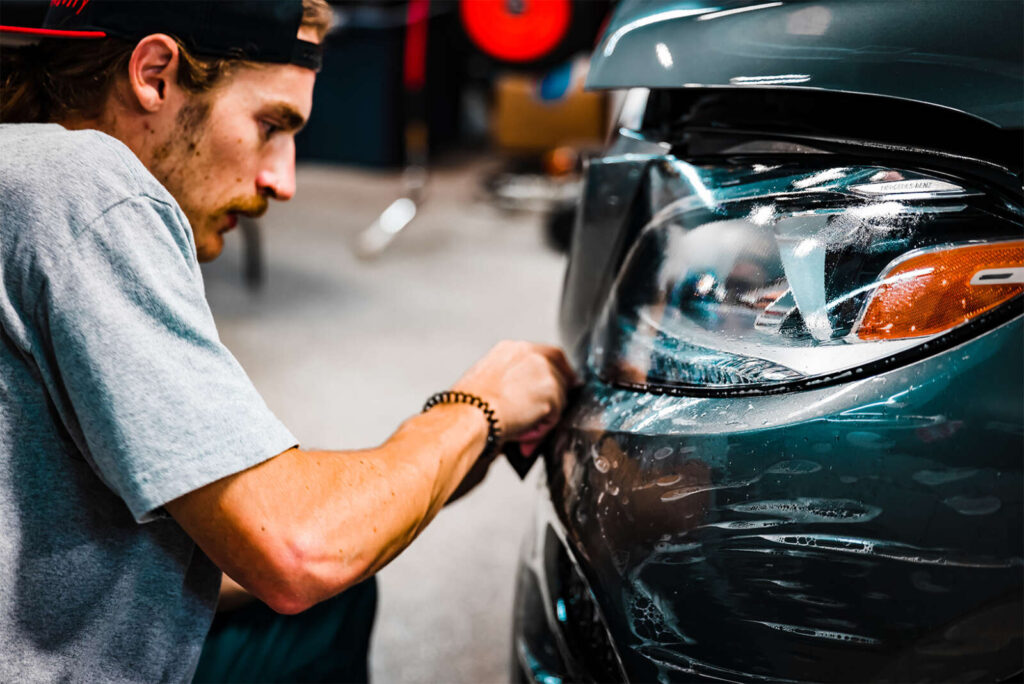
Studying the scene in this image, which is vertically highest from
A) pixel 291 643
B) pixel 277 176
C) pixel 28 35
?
pixel 28 35

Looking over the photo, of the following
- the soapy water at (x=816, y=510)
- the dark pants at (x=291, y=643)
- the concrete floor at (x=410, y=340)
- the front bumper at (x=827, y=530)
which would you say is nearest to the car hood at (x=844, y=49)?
the front bumper at (x=827, y=530)

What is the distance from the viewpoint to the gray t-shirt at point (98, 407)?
668 mm

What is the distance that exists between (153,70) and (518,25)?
372 cm

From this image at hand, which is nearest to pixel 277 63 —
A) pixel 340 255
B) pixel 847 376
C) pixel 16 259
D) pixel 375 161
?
pixel 16 259

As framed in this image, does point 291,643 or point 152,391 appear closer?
point 152,391

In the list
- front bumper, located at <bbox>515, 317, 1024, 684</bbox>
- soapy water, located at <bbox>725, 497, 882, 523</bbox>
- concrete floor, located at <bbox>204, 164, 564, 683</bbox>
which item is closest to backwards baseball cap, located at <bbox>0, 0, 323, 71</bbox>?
front bumper, located at <bbox>515, 317, 1024, 684</bbox>

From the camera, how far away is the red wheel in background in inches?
165

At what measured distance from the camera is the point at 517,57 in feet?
14.8

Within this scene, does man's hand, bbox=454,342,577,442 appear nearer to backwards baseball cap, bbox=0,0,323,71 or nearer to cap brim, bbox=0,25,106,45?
backwards baseball cap, bbox=0,0,323,71

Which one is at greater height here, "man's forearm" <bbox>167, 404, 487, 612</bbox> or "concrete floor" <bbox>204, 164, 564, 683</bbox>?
"man's forearm" <bbox>167, 404, 487, 612</bbox>

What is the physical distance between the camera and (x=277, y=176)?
0.91 meters

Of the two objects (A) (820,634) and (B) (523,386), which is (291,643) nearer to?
(B) (523,386)

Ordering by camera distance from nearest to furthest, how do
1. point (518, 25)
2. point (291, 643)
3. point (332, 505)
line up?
point (332, 505), point (291, 643), point (518, 25)

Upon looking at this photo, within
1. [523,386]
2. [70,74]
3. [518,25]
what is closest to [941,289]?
[523,386]
